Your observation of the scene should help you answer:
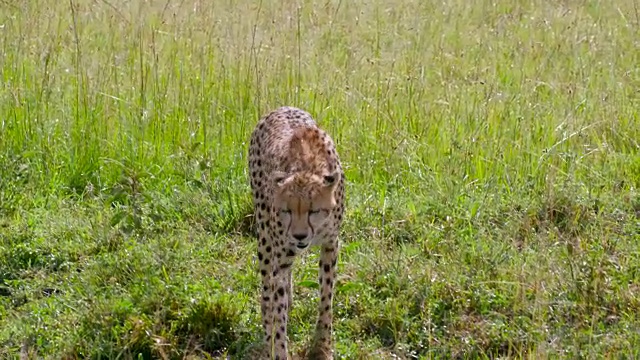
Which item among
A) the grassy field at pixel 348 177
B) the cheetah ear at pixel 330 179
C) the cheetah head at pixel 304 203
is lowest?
the grassy field at pixel 348 177

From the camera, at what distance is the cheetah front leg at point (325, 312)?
504 cm

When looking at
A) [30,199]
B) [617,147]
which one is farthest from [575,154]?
[30,199]

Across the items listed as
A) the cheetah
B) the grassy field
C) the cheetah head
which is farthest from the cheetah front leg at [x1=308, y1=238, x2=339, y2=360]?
the cheetah head

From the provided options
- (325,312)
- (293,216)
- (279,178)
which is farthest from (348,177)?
(293,216)

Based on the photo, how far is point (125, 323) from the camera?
5.07m

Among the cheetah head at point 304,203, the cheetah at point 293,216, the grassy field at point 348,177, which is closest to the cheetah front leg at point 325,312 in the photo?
the cheetah at point 293,216

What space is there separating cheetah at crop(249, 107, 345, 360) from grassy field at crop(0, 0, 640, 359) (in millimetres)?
237

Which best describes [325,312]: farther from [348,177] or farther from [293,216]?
[348,177]

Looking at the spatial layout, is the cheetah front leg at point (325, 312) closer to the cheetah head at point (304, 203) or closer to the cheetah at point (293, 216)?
the cheetah at point (293, 216)

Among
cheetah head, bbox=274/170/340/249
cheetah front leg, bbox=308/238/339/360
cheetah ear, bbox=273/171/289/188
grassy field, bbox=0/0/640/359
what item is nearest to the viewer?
cheetah head, bbox=274/170/340/249

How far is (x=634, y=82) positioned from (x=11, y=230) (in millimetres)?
4350

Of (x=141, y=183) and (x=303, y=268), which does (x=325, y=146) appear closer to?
(x=303, y=268)

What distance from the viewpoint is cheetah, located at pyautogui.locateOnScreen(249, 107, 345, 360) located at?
4719 mm

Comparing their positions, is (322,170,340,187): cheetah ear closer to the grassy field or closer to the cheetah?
the cheetah
